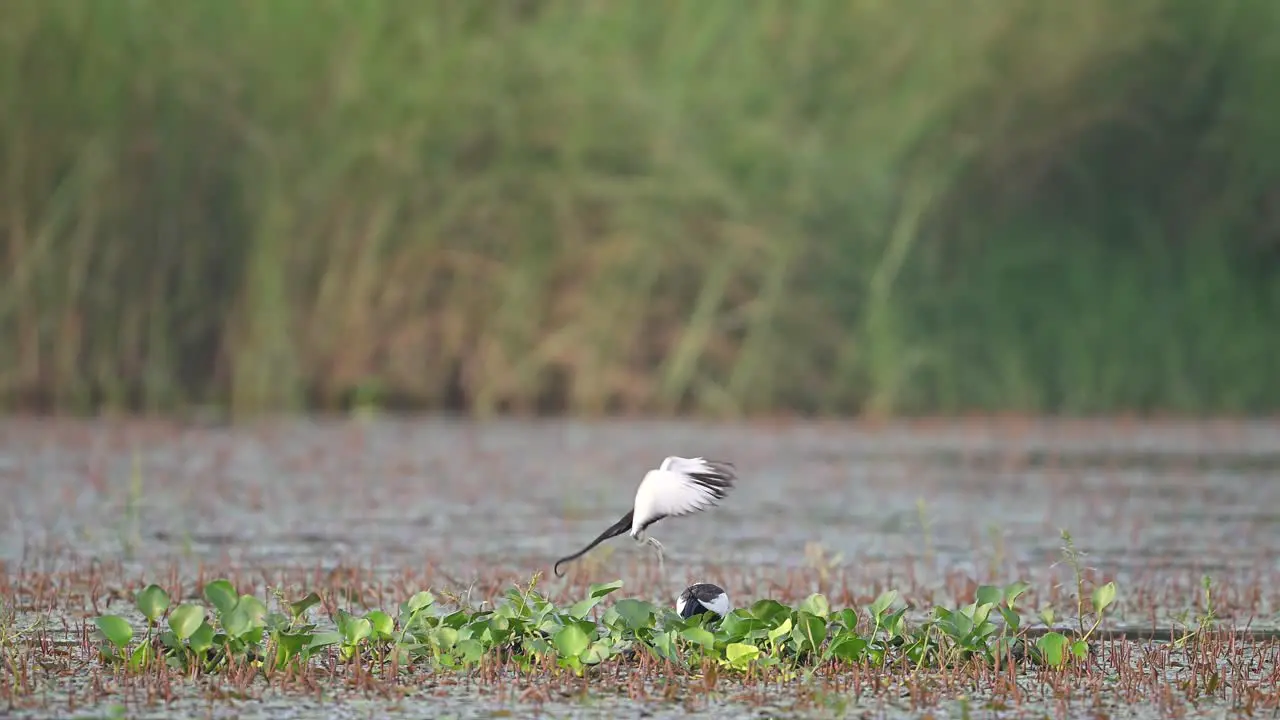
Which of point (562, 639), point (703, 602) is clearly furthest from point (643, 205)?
point (562, 639)

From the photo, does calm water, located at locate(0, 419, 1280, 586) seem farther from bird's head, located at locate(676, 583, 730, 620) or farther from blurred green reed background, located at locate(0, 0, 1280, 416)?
bird's head, located at locate(676, 583, 730, 620)

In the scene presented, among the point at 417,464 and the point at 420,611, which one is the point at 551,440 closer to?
the point at 417,464

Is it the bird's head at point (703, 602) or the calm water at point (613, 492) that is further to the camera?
the calm water at point (613, 492)

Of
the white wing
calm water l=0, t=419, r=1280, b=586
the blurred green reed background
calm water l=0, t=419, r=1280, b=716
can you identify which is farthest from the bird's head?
the blurred green reed background

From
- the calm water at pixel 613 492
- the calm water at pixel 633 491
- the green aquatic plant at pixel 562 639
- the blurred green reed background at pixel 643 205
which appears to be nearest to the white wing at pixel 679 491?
the green aquatic plant at pixel 562 639

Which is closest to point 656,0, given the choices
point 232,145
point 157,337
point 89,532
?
point 232,145

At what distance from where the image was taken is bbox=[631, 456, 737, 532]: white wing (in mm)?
6148

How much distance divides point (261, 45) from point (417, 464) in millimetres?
3553

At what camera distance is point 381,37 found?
14508 millimetres

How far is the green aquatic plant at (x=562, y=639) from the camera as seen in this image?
5.86 metres

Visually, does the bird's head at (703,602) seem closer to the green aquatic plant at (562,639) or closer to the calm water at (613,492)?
the green aquatic plant at (562,639)

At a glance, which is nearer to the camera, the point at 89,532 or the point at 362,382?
the point at 89,532

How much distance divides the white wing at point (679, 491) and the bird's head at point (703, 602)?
0.83ft

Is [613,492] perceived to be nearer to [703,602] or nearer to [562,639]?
[703,602]
